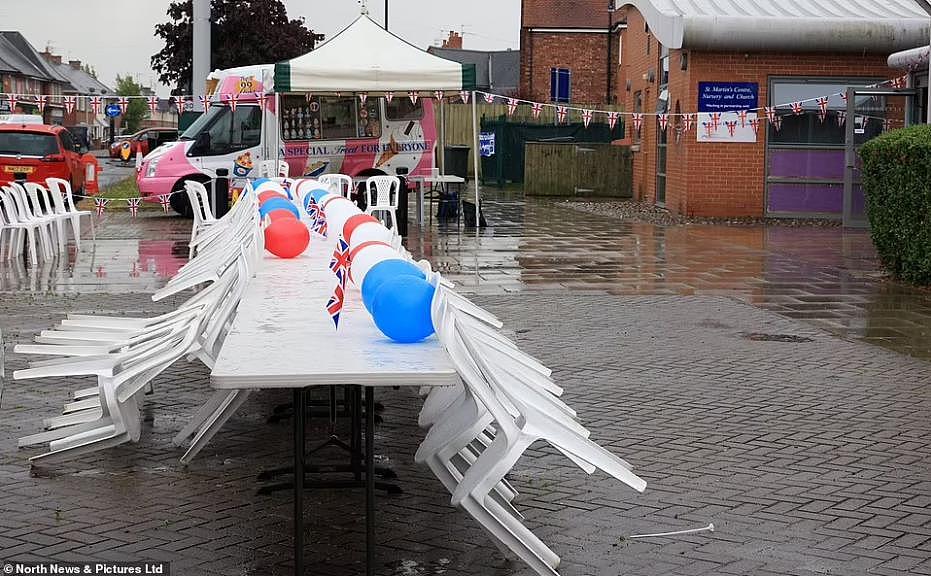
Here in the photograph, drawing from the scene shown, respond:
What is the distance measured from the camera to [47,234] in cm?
1589

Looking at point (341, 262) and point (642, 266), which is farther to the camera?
point (642, 266)

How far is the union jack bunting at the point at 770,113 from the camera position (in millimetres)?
22453

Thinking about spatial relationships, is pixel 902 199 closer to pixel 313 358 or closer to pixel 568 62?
pixel 313 358

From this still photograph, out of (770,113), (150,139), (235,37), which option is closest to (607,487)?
(770,113)

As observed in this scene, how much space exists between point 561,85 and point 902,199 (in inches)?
1833

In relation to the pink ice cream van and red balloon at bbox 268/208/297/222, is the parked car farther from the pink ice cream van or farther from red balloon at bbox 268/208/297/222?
red balloon at bbox 268/208/297/222

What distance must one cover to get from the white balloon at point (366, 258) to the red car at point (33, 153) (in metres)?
19.2

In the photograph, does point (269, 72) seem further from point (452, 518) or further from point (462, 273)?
point (452, 518)

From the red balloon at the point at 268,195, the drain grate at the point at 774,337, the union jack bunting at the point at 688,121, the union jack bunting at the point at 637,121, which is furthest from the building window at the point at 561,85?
the red balloon at the point at 268,195

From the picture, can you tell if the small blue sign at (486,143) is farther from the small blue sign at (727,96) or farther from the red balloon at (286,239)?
the red balloon at (286,239)

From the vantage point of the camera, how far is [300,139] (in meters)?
22.8

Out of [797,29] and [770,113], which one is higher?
[797,29]

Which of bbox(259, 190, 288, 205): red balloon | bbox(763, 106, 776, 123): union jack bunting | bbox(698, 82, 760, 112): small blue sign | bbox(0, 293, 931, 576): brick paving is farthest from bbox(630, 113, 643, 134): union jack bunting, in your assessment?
bbox(0, 293, 931, 576): brick paving

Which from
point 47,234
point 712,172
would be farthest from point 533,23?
point 47,234
